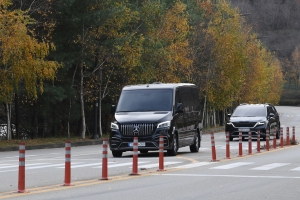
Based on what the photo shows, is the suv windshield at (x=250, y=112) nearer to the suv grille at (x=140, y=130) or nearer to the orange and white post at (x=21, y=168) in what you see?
the suv grille at (x=140, y=130)

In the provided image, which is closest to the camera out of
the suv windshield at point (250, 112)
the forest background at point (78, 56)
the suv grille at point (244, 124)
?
the forest background at point (78, 56)

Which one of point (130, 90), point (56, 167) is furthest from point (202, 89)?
point (56, 167)

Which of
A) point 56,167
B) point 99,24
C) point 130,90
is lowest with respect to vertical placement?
point 56,167

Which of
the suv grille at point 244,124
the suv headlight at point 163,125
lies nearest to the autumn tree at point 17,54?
the suv headlight at point 163,125

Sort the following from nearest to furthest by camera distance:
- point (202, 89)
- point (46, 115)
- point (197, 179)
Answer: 1. point (197, 179)
2. point (46, 115)
3. point (202, 89)

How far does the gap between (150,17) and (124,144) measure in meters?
22.8

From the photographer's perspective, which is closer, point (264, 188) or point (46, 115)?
point (264, 188)

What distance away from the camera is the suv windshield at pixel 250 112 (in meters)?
41.8

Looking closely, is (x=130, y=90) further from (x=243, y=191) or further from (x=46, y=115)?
(x=46, y=115)

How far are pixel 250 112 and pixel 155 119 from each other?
18.0 metres

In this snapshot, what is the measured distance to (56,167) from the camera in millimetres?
20359

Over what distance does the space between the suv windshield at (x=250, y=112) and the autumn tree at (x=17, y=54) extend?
11.4m

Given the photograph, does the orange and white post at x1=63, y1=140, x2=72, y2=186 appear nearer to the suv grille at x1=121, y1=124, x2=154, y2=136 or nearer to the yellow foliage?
the suv grille at x1=121, y1=124, x2=154, y2=136

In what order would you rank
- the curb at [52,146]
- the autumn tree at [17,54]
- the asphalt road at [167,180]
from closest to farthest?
the asphalt road at [167,180] < the autumn tree at [17,54] < the curb at [52,146]
